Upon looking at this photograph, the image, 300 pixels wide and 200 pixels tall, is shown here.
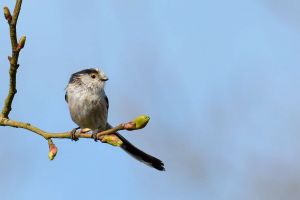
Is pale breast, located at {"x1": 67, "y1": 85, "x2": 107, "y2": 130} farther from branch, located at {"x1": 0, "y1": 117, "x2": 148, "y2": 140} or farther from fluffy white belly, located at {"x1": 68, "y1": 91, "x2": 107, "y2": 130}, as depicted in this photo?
branch, located at {"x1": 0, "y1": 117, "x2": 148, "y2": 140}

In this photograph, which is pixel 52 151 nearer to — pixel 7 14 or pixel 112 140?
pixel 112 140

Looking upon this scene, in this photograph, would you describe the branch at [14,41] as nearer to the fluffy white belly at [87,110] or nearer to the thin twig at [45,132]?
the thin twig at [45,132]

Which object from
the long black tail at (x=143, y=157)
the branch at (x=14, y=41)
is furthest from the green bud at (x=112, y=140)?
the long black tail at (x=143, y=157)

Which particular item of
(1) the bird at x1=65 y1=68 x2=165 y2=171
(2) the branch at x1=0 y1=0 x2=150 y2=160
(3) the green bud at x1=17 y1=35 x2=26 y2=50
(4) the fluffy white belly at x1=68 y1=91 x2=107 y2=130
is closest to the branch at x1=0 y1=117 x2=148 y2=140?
(2) the branch at x1=0 y1=0 x2=150 y2=160

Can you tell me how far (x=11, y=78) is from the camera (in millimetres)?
2572

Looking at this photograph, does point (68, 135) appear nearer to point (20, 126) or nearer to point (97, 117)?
point (20, 126)

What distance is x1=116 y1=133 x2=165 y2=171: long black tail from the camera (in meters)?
4.09

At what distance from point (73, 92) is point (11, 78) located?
12.4ft

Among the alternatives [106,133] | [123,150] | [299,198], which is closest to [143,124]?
[106,133]

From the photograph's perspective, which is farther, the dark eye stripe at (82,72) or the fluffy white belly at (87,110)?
the dark eye stripe at (82,72)

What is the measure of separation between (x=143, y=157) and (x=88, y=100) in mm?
1783

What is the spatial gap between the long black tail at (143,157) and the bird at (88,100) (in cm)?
83

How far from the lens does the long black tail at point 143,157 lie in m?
4.09

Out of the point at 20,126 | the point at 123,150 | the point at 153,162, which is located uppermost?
the point at 123,150
